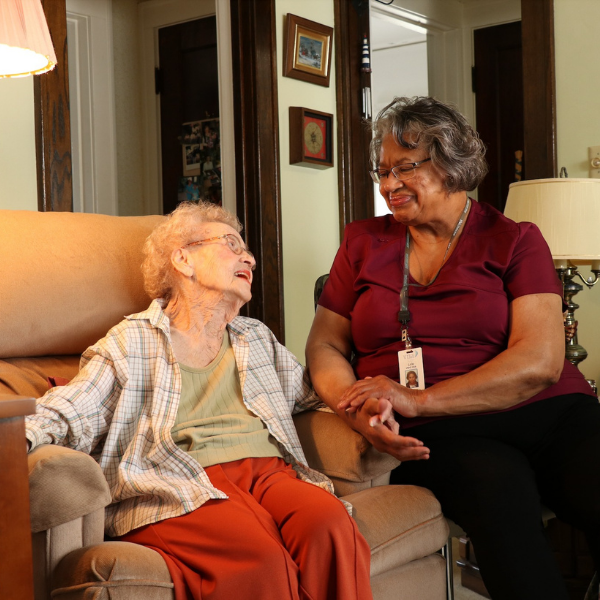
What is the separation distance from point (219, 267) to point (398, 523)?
2.16 feet

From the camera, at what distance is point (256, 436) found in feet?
5.33

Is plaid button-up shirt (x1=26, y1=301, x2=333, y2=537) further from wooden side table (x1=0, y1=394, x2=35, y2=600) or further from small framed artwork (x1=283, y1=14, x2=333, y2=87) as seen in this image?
small framed artwork (x1=283, y1=14, x2=333, y2=87)

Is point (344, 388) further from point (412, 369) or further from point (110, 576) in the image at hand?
point (110, 576)

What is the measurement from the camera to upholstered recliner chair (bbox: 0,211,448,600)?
1226mm

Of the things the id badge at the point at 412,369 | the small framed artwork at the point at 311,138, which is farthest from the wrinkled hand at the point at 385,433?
the small framed artwork at the point at 311,138

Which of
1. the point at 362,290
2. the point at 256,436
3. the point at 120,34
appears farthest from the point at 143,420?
the point at 120,34

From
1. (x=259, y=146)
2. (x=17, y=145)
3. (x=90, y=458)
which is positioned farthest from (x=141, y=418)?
(x=259, y=146)

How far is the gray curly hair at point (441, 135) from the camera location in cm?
180

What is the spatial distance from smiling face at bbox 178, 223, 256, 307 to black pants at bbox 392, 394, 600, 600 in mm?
493

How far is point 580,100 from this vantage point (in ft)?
9.84

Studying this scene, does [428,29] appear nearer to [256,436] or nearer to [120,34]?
[120,34]

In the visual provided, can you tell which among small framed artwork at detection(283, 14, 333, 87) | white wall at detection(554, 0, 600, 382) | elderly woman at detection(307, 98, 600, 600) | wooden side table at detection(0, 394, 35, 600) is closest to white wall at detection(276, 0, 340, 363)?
small framed artwork at detection(283, 14, 333, 87)

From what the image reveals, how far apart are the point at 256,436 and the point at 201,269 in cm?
39

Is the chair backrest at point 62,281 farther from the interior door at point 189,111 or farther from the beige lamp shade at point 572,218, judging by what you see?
the interior door at point 189,111
